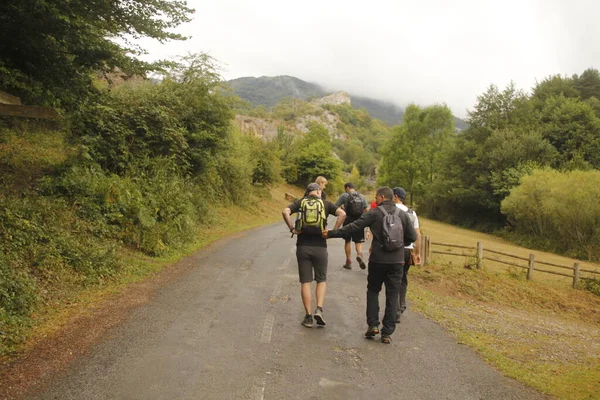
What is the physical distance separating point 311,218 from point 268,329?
1.76 meters

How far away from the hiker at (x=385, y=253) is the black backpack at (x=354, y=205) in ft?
12.0

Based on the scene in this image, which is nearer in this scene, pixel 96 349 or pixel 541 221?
pixel 96 349

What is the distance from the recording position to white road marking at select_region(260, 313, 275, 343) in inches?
222

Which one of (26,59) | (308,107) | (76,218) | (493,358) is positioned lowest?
(493,358)

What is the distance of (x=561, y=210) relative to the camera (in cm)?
2470

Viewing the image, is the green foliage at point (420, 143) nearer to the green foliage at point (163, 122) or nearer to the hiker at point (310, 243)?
the green foliage at point (163, 122)

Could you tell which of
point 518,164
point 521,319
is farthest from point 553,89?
point 521,319

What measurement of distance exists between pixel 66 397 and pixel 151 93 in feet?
48.9


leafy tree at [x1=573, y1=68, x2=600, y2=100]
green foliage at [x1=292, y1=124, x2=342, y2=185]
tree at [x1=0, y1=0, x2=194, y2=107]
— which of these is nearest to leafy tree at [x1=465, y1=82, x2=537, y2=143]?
leafy tree at [x1=573, y1=68, x2=600, y2=100]

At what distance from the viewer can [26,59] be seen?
31.9ft

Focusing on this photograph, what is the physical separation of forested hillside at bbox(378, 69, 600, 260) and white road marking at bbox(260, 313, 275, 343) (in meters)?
23.4

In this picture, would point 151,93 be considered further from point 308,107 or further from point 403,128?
point 308,107

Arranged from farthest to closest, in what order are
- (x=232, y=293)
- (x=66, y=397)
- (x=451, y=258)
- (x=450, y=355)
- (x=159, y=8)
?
(x=451, y=258) < (x=159, y=8) < (x=232, y=293) < (x=450, y=355) < (x=66, y=397)

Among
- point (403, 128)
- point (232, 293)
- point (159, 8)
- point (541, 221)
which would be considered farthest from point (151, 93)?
point (403, 128)
